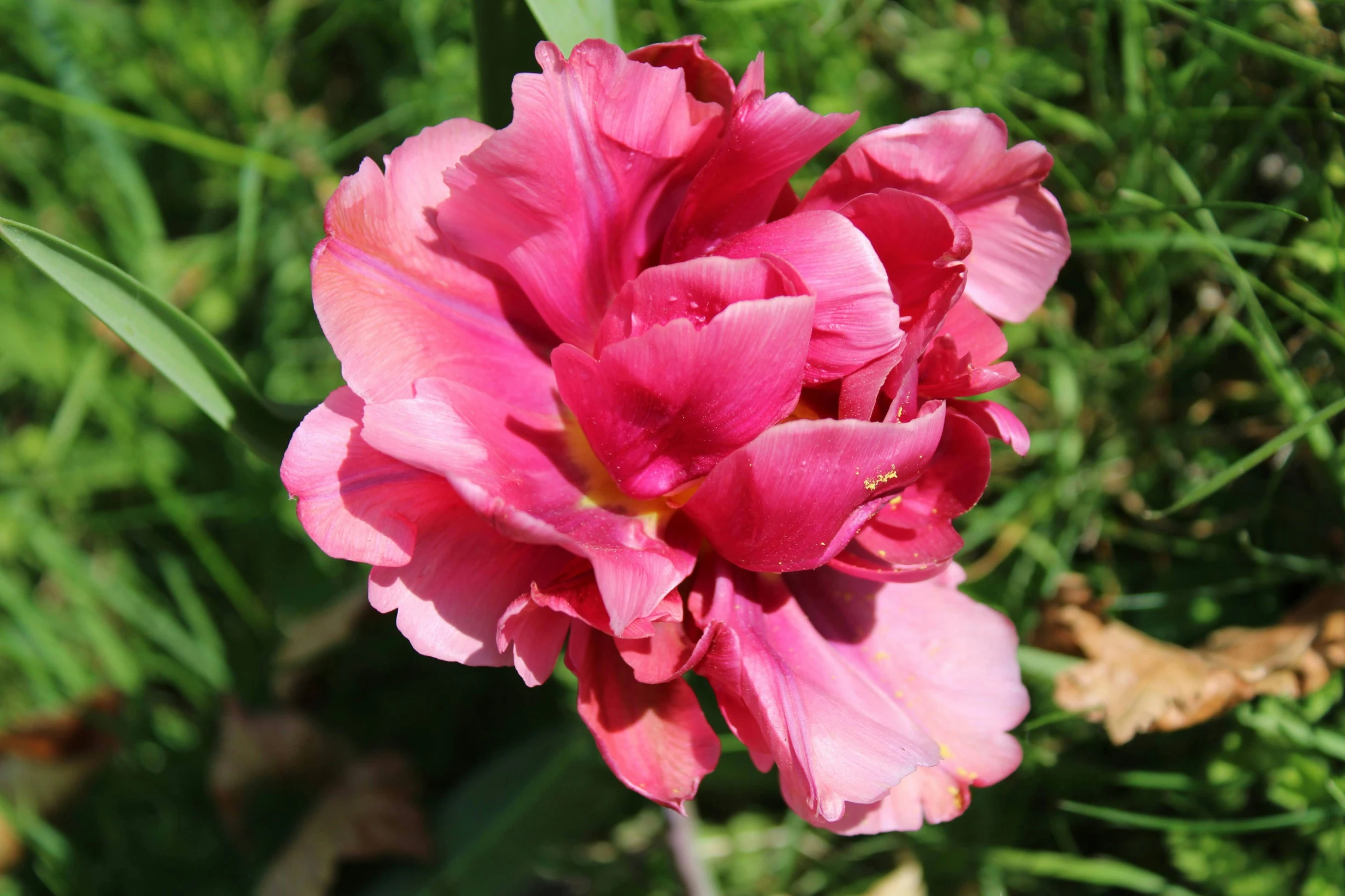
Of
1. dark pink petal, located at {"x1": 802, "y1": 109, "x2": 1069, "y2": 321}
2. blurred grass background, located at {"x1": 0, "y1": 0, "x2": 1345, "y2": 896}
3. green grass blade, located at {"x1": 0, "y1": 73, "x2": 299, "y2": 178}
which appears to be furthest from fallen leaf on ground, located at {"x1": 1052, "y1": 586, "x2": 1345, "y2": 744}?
green grass blade, located at {"x1": 0, "y1": 73, "x2": 299, "y2": 178}

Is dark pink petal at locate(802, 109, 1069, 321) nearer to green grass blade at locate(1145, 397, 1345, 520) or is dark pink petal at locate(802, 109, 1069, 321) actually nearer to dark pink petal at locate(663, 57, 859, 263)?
dark pink petal at locate(663, 57, 859, 263)

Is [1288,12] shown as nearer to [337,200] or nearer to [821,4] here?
[821,4]

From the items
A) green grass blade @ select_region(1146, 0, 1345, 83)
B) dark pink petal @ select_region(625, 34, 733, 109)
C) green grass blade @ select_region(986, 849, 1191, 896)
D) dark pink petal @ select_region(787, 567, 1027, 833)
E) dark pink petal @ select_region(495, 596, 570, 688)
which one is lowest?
green grass blade @ select_region(986, 849, 1191, 896)

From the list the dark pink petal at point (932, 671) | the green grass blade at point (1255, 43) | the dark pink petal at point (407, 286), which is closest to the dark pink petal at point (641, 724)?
the dark pink petal at point (932, 671)

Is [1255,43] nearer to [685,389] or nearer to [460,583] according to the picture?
[685,389]

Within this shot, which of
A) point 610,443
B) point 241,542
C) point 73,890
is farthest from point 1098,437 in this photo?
point 73,890
